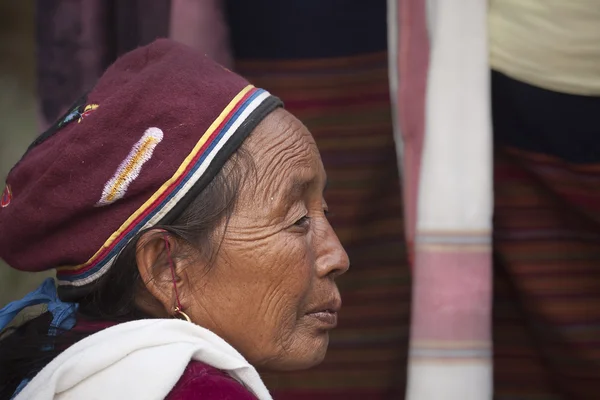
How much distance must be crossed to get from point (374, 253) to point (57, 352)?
3.63ft

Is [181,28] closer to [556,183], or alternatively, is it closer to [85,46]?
[85,46]

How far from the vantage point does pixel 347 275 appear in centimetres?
260

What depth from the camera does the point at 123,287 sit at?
1.72 metres

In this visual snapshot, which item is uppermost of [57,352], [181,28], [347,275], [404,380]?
[181,28]

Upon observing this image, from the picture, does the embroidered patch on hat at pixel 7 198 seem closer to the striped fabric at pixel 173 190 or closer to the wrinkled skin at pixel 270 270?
the striped fabric at pixel 173 190

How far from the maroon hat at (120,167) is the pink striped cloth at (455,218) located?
541mm

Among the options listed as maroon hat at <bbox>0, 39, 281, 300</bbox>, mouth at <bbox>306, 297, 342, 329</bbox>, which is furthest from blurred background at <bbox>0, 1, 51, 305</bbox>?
mouth at <bbox>306, 297, 342, 329</bbox>

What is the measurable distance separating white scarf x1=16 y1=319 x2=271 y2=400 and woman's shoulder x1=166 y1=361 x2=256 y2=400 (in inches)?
0.9

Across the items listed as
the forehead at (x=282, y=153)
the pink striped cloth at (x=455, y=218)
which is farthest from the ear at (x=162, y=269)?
the pink striped cloth at (x=455, y=218)

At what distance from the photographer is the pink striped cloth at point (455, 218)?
6.70ft

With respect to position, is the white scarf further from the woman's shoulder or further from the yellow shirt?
the yellow shirt

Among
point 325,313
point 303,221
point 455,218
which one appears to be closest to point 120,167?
point 303,221

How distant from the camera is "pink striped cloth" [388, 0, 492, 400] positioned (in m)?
2.04

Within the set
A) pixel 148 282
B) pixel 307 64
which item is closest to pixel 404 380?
pixel 307 64
